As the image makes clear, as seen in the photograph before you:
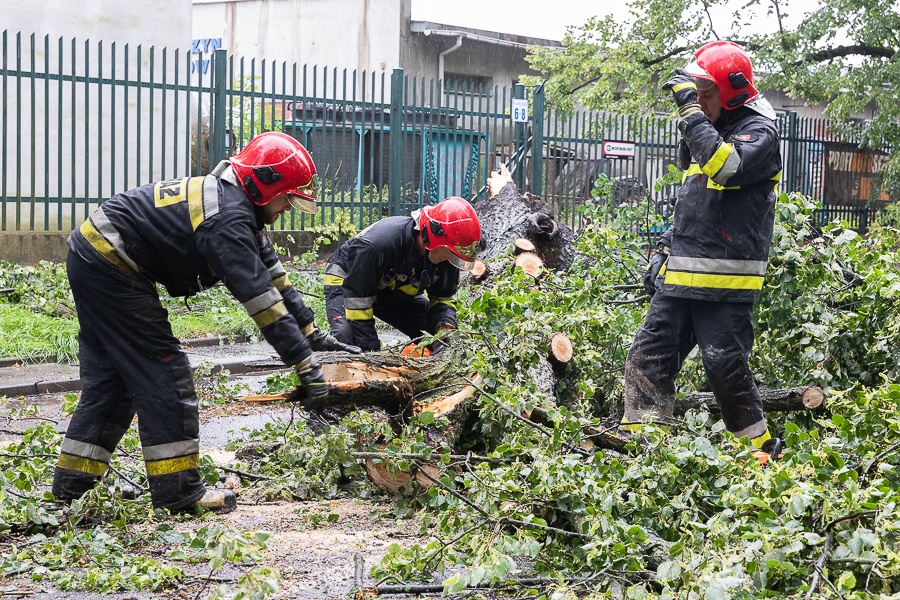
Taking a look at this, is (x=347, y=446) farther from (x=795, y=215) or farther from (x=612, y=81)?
(x=612, y=81)

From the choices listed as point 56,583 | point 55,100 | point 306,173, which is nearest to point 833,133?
point 55,100

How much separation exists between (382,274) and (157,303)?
1.80 metres

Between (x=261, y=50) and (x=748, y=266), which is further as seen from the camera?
(x=261, y=50)

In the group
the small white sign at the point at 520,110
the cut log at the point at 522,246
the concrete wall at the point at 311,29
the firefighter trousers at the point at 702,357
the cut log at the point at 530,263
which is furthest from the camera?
the concrete wall at the point at 311,29

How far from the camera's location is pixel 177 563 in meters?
3.59

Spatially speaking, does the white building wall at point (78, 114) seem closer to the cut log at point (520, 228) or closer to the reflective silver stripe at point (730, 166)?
the cut log at point (520, 228)

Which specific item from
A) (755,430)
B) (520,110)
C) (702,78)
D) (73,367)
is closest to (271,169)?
(702,78)

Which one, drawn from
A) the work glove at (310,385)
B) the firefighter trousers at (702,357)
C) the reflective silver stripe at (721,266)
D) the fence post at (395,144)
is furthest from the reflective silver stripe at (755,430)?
the fence post at (395,144)

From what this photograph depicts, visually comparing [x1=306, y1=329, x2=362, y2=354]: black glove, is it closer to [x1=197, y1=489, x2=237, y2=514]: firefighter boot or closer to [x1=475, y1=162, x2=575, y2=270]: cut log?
[x1=197, y1=489, x2=237, y2=514]: firefighter boot

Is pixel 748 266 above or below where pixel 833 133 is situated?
below

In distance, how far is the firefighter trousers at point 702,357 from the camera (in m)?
4.62

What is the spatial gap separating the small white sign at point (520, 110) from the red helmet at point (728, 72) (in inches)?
364

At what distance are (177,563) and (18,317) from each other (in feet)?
19.1

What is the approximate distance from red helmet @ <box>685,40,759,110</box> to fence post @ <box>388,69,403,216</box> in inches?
334
